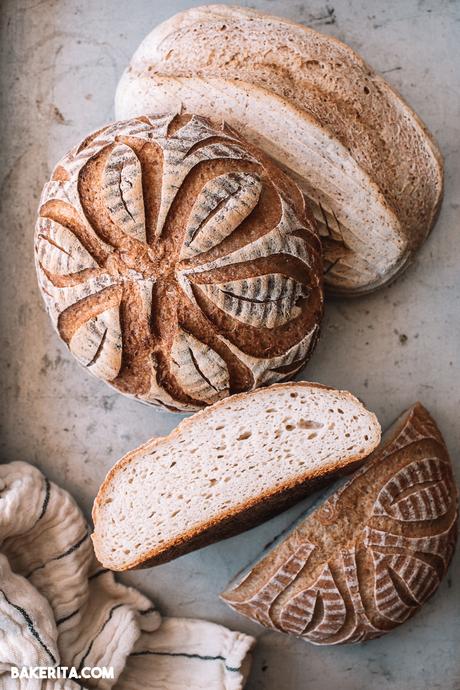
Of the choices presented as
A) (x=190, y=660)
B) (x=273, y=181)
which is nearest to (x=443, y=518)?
Result: (x=190, y=660)

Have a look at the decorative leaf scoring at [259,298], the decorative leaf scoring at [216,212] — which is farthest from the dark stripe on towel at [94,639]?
the decorative leaf scoring at [216,212]

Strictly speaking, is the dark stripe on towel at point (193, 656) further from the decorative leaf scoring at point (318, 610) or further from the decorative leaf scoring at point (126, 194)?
the decorative leaf scoring at point (126, 194)

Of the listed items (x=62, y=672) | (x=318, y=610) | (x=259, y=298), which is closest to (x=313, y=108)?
(x=259, y=298)

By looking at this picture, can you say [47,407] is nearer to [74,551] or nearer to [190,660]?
[74,551]

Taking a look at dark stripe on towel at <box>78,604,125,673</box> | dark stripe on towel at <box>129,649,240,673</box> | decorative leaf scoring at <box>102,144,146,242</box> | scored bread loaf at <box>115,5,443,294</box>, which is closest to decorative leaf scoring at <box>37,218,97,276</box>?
decorative leaf scoring at <box>102,144,146,242</box>

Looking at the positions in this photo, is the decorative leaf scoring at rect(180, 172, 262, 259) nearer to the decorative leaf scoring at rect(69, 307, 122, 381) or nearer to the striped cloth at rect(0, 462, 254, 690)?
the decorative leaf scoring at rect(69, 307, 122, 381)

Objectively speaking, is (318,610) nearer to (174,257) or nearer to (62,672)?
(62,672)
